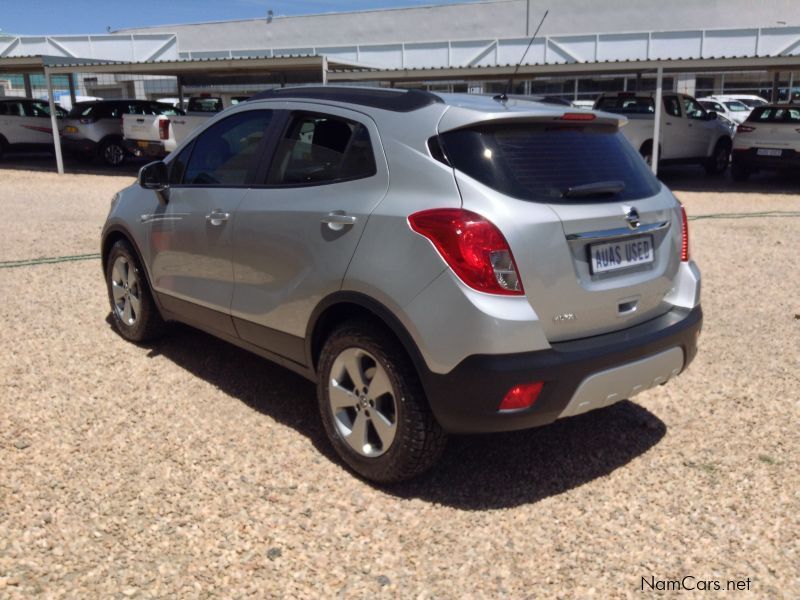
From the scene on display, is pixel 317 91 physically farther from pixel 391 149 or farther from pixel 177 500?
pixel 177 500

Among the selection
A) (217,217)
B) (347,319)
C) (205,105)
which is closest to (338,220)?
(347,319)

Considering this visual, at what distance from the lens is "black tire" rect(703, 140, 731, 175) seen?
17.9 m

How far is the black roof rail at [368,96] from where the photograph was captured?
3.36m

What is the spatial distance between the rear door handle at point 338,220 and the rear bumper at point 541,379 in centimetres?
76

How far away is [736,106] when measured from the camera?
28625 millimetres

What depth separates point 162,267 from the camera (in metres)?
4.77

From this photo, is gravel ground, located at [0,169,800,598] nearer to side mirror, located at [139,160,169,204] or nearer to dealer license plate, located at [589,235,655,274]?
dealer license plate, located at [589,235,655,274]

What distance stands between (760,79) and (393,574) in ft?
136

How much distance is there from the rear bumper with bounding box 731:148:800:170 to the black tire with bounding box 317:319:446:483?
14525mm

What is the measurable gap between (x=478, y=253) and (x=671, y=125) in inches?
581

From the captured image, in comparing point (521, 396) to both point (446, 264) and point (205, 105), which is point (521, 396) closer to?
point (446, 264)

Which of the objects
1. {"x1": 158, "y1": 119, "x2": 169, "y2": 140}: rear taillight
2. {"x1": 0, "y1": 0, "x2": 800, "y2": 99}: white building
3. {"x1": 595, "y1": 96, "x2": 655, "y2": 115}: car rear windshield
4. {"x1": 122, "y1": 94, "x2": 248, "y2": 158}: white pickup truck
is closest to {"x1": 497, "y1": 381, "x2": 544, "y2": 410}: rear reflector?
{"x1": 595, "y1": 96, "x2": 655, "y2": 115}: car rear windshield

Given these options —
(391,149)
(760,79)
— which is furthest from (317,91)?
(760,79)

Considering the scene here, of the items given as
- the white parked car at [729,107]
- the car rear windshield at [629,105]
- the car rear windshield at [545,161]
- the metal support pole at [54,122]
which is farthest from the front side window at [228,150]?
the white parked car at [729,107]
